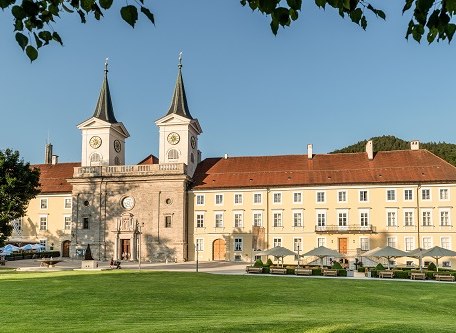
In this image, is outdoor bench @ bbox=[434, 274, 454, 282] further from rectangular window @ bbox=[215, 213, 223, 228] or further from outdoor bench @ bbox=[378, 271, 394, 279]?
rectangular window @ bbox=[215, 213, 223, 228]

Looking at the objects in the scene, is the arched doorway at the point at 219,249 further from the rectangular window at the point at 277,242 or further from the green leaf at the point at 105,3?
the green leaf at the point at 105,3

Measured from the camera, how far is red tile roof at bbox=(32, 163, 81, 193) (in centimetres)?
5634

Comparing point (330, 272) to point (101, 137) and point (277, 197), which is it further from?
point (101, 137)

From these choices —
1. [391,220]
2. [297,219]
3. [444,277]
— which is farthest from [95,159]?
[444,277]

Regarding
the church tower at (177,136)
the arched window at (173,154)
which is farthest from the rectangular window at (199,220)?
the arched window at (173,154)

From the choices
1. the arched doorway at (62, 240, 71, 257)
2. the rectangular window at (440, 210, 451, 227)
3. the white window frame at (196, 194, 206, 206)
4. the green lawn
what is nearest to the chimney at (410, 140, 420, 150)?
the rectangular window at (440, 210, 451, 227)

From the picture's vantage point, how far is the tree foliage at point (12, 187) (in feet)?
136

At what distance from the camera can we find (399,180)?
47750 millimetres

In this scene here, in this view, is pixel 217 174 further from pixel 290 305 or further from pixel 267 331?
pixel 267 331

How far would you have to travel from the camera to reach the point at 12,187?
41.5m

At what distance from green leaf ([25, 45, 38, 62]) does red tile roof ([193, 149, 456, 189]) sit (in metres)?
45.5

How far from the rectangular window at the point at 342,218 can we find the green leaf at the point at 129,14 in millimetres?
45890

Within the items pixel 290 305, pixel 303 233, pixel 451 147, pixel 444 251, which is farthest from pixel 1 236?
pixel 451 147

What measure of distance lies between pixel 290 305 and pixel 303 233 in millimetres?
30492
